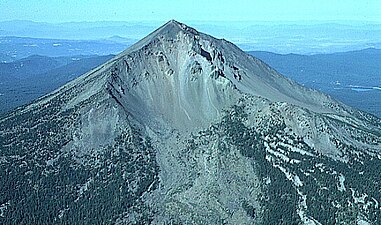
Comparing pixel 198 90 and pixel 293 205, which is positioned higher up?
pixel 198 90

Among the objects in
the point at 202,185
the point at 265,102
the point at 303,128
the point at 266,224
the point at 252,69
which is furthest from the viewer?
the point at 252,69

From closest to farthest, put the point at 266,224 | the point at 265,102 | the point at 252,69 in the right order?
1. the point at 266,224
2. the point at 265,102
3. the point at 252,69

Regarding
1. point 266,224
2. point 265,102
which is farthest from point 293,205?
point 265,102

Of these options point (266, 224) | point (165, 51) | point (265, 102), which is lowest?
point (266, 224)

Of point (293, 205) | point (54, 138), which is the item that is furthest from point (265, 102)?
point (54, 138)

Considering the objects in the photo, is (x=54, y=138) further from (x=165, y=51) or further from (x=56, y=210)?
(x=165, y=51)

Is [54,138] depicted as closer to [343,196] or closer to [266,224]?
[266,224]

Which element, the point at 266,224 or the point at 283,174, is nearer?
the point at 266,224
